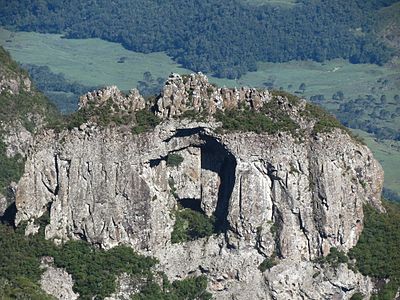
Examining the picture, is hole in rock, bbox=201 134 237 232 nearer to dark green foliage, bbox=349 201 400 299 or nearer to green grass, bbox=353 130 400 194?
dark green foliage, bbox=349 201 400 299

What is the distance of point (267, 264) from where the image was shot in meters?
49.0

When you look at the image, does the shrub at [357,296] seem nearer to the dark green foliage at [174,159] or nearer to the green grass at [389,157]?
the dark green foliage at [174,159]

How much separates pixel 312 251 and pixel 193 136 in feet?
17.9

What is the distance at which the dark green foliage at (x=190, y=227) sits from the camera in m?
49.9

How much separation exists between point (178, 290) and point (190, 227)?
7.43ft

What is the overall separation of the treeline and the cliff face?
360 feet

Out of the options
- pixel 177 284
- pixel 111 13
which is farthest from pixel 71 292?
pixel 111 13

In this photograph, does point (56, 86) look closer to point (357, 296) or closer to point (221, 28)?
point (221, 28)

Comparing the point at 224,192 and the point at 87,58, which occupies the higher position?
the point at 224,192

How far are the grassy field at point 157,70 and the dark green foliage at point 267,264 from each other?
8381cm

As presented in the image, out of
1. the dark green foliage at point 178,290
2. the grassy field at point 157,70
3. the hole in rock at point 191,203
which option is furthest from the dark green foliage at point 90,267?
the grassy field at point 157,70

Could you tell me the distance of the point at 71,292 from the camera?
1913 inches

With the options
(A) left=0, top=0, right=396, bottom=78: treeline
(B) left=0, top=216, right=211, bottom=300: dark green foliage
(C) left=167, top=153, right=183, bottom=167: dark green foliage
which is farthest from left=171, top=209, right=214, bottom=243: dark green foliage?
(A) left=0, top=0, right=396, bottom=78: treeline

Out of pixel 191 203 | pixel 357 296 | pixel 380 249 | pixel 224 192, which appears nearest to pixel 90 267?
A: pixel 191 203
